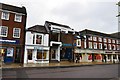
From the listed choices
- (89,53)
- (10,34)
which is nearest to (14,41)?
(10,34)

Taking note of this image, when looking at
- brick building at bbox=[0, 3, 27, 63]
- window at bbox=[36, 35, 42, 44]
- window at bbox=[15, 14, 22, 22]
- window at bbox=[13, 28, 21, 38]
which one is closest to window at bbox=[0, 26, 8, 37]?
brick building at bbox=[0, 3, 27, 63]

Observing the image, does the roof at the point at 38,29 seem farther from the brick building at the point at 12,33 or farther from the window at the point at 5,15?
the window at the point at 5,15

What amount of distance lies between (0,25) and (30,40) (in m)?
5.82

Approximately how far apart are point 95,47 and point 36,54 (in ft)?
73.3

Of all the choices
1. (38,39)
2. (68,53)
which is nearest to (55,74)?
(38,39)

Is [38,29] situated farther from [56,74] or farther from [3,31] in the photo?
[56,74]

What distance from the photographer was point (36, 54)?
101 feet

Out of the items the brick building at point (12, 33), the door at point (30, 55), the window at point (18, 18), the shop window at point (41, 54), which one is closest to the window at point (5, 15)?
the brick building at point (12, 33)

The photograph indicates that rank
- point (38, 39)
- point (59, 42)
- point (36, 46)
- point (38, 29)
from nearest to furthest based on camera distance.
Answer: point (36, 46) → point (38, 39) → point (38, 29) → point (59, 42)

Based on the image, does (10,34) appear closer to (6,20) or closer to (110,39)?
(6,20)

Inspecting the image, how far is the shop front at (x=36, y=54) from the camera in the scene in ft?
96.5

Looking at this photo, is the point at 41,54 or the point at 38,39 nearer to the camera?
the point at 38,39

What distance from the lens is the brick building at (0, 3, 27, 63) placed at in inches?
1062

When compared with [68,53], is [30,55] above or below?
below
